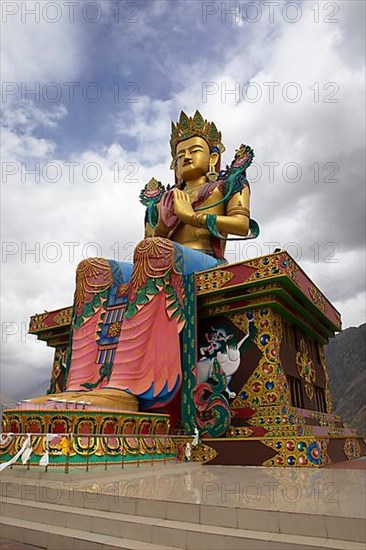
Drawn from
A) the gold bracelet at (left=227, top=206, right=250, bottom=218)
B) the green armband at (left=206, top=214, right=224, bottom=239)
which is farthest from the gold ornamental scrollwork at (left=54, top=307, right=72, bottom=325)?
the gold bracelet at (left=227, top=206, right=250, bottom=218)

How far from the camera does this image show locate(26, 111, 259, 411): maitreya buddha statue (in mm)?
7387

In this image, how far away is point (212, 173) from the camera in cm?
1080

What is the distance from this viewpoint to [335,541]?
2.72m

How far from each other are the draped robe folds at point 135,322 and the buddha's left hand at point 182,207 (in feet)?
2.91

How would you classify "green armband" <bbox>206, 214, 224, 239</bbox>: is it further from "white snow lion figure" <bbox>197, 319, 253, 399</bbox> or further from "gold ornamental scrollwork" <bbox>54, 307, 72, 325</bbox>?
"gold ornamental scrollwork" <bbox>54, 307, 72, 325</bbox>

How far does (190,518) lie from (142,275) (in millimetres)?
5216

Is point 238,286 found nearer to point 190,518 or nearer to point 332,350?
point 190,518

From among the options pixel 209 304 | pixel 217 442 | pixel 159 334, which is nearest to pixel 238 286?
pixel 209 304

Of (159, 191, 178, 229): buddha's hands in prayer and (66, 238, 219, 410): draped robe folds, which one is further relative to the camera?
(159, 191, 178, 229): buddha's hands in prayer

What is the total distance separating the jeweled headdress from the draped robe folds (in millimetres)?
3493

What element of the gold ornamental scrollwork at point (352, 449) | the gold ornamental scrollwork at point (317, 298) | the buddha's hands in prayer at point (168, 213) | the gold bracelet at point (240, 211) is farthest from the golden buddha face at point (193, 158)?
the gold ornamental scrollwork at point (352, 449)

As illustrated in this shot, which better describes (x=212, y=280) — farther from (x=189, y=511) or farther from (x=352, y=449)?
(x=189, y=511)

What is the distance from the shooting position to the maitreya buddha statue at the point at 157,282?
7387mm

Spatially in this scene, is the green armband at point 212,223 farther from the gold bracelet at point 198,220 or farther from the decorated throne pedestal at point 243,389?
the decorated throne pedestal at point 243,389
